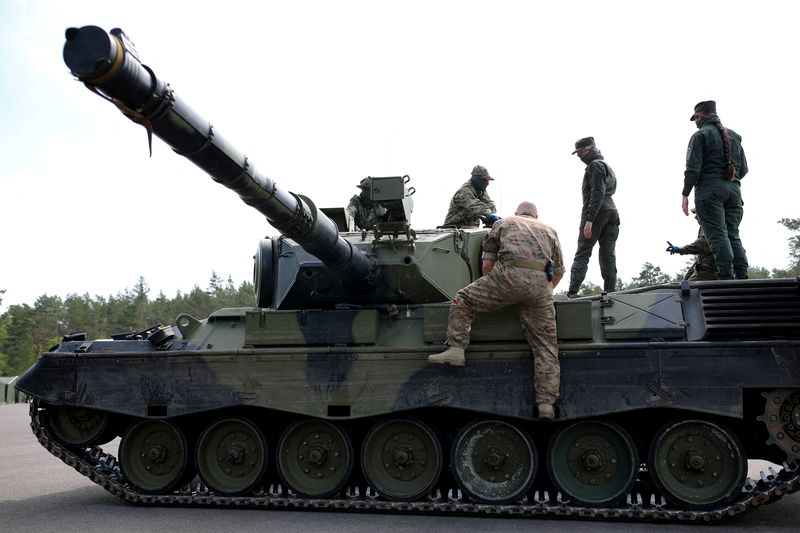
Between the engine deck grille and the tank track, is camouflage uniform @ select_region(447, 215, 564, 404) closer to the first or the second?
the tank track

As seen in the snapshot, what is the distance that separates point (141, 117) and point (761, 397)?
709cm

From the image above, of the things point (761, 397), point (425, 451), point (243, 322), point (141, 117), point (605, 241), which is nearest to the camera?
point (141, 117)

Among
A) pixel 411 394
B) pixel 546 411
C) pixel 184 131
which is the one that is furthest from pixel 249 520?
pixel 184 131

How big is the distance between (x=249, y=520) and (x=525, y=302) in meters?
3.90

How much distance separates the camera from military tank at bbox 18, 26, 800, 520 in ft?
26.8

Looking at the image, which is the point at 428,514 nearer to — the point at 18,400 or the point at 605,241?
the point at 605,241

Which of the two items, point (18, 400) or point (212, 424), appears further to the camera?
point (18, 400)

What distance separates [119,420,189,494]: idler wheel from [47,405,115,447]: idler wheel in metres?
0.40

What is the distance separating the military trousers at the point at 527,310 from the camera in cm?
828

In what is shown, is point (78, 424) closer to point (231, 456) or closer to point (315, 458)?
point (231, 456)

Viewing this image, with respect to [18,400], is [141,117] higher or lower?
higher

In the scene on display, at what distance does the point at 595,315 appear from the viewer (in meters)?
8.88

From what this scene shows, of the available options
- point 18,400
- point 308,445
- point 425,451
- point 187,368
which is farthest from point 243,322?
point 18,400

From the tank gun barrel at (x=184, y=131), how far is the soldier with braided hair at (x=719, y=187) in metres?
4.65
